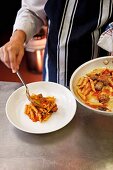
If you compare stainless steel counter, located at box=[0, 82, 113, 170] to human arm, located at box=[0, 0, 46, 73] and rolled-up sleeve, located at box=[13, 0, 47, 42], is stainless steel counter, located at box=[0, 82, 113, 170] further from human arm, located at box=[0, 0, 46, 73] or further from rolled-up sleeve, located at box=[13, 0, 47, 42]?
rolled-up sleeve, located at box=[13, 0, 47, 42]

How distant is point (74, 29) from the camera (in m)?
1.17

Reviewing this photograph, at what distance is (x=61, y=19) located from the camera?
46.1 inches

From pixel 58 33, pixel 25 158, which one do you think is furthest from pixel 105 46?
pixel 25 158

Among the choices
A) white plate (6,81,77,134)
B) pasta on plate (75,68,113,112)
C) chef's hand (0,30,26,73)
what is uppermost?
chef's hand (0,30,26,73)

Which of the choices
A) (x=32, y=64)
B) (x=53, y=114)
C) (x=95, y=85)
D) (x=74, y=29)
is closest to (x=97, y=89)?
(x=95, y=85)

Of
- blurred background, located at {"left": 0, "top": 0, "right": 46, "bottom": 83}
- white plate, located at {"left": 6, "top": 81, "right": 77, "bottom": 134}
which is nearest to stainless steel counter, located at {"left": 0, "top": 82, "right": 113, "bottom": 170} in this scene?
white plate, located at {"left": 6, "top": 81, "right": 77, "bottom": 134}

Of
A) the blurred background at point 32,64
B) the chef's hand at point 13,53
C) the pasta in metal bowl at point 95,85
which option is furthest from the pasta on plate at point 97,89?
the blurred background at point 32,64

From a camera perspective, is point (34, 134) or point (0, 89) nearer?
point (34, 134)

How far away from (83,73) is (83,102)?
18 cm

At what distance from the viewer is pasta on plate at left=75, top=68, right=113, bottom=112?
93 cm

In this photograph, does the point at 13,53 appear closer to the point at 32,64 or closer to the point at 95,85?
the point at 95,85

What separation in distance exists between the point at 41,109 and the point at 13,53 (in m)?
0.23

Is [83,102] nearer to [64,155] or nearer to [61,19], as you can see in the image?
[64,155]

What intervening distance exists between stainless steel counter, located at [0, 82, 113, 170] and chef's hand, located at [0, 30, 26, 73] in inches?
7.6
